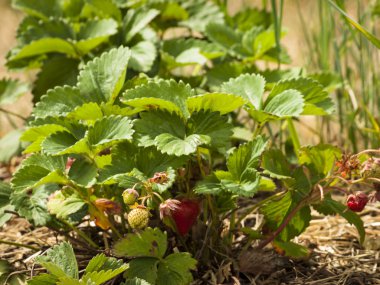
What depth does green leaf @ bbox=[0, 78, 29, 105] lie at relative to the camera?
2230 mm

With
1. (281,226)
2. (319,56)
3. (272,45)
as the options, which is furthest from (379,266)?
(319,56)

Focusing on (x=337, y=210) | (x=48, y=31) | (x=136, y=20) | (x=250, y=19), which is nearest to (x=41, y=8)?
(x=48, y=31)

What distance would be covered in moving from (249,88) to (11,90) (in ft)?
3.11

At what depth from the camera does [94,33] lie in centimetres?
215

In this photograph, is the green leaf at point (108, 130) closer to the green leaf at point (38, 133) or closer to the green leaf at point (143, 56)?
the green leaf at point (38, 133)

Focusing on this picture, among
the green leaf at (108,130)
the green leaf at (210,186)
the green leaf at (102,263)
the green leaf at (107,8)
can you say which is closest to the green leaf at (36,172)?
the green leaf at (108,130)

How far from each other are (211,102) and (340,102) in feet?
3.44

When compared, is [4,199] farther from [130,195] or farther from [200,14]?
[200,14]

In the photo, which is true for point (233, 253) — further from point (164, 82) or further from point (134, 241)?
point (164, 82)

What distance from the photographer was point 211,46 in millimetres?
2232

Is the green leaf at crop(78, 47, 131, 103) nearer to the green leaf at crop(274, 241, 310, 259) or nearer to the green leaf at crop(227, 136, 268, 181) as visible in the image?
the green leaf at crop(227, 136, 268, 181)

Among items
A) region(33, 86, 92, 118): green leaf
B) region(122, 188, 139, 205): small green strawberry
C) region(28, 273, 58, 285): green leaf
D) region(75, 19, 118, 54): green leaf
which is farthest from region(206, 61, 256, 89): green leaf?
region(28, 273, 58, 285): green leaf

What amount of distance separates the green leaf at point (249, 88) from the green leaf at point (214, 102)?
100 mm

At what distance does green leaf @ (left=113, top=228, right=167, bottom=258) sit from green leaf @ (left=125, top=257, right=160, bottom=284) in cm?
3
